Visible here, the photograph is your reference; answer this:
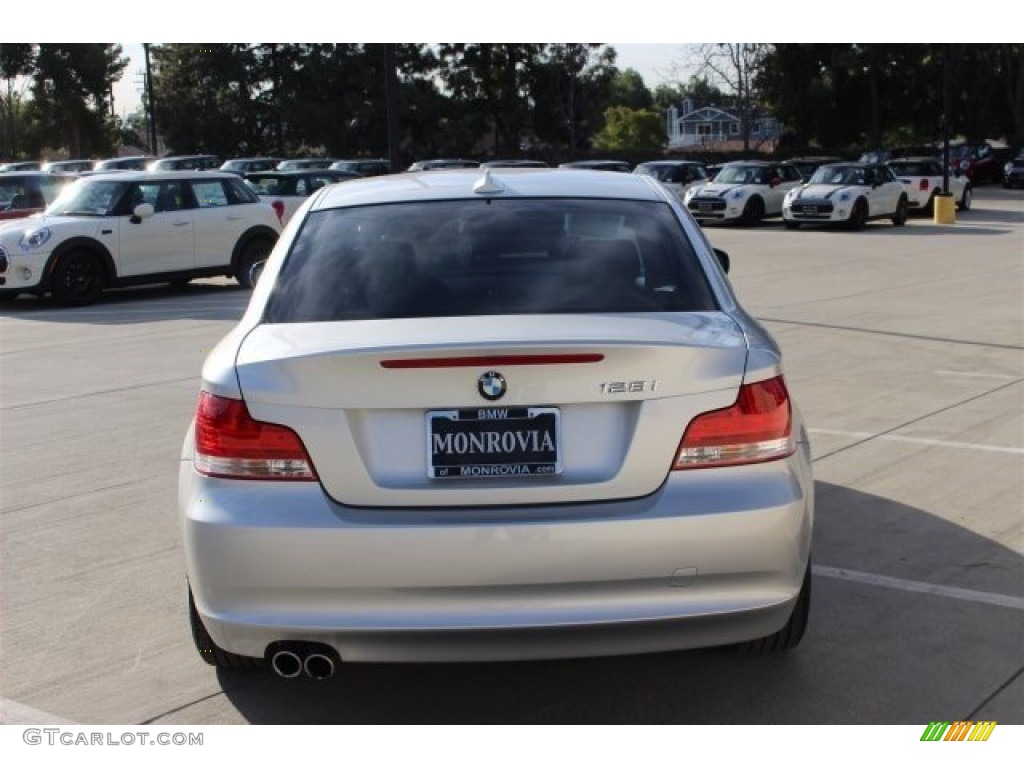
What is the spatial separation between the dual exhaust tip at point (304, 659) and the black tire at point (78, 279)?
1383cm

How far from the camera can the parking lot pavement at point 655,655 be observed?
4.23 meters

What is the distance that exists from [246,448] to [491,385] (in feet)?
2.37

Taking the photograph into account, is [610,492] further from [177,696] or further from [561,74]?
[561,74]

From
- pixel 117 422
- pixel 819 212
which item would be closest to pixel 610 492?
pixel 117 422

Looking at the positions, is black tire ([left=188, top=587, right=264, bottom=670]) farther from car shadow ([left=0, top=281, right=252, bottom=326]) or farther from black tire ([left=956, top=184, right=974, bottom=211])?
black tire ([left=956, top=184, right=974, bottom=211])

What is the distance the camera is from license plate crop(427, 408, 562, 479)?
3662mm

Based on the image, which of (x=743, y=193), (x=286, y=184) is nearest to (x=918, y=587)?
(x=286, y=184)

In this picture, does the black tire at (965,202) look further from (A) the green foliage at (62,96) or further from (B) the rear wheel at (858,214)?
(A) the green foliage at (62,96)

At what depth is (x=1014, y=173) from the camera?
46.2 meters

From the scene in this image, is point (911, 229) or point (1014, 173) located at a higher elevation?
point (1014, 173)

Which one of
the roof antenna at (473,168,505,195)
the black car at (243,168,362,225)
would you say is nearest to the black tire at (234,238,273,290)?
the black car at (243,168,362,225)

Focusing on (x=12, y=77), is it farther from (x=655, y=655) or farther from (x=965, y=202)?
(x=655, y=655)

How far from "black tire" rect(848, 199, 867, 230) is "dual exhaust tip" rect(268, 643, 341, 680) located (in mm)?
26307

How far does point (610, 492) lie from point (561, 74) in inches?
2414
